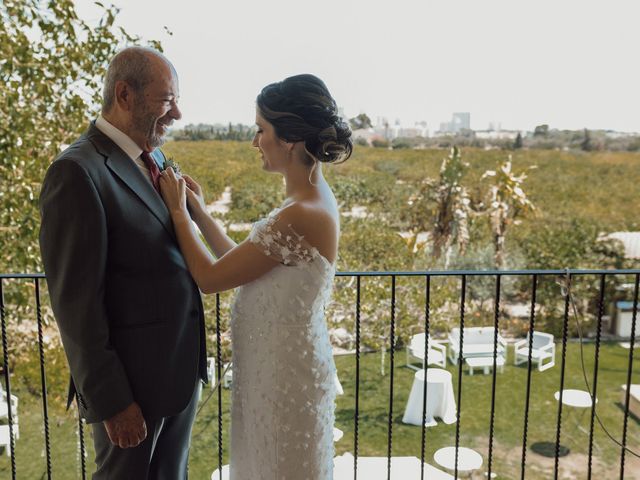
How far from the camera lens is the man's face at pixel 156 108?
1367 millimetres

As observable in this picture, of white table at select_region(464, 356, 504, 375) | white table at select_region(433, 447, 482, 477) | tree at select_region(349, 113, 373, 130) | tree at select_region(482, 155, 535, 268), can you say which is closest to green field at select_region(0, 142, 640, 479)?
white table at select_region(464, 356, 504, 375)

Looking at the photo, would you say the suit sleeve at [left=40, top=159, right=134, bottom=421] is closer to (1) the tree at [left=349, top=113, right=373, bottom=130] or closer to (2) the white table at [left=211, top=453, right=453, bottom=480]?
(1) the tree at [left=349, top=113, right=373, bottom=130]

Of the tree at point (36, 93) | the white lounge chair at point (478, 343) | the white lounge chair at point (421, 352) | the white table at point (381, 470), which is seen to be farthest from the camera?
the white lounge chair at point (478, 343)

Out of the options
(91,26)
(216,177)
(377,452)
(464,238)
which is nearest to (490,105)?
(464,238)

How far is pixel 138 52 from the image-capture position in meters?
1.36

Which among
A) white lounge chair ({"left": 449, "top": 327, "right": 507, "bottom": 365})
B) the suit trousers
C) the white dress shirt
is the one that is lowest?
white lounge chair ({"left": 449, "top": 327, "right": 507, "bottom": 365})

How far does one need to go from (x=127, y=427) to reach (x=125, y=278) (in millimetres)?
313

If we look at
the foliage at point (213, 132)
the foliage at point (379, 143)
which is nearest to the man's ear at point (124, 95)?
the foliage at point (213, 132)

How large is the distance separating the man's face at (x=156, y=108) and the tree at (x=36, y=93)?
403 cm

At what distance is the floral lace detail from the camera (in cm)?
142

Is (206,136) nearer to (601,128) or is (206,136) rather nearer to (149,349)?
(601,128)

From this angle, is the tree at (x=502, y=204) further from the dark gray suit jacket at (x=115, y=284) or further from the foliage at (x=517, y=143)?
the dark gray suit jacket at (x=115, y=284)

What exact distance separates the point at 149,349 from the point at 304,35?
1011 inches

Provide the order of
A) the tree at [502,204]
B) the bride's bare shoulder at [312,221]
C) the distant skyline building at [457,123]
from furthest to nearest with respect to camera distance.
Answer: the distant skyline building at [457,123], the tree at [502,204], the bride's bare shoulder at [312,221]
